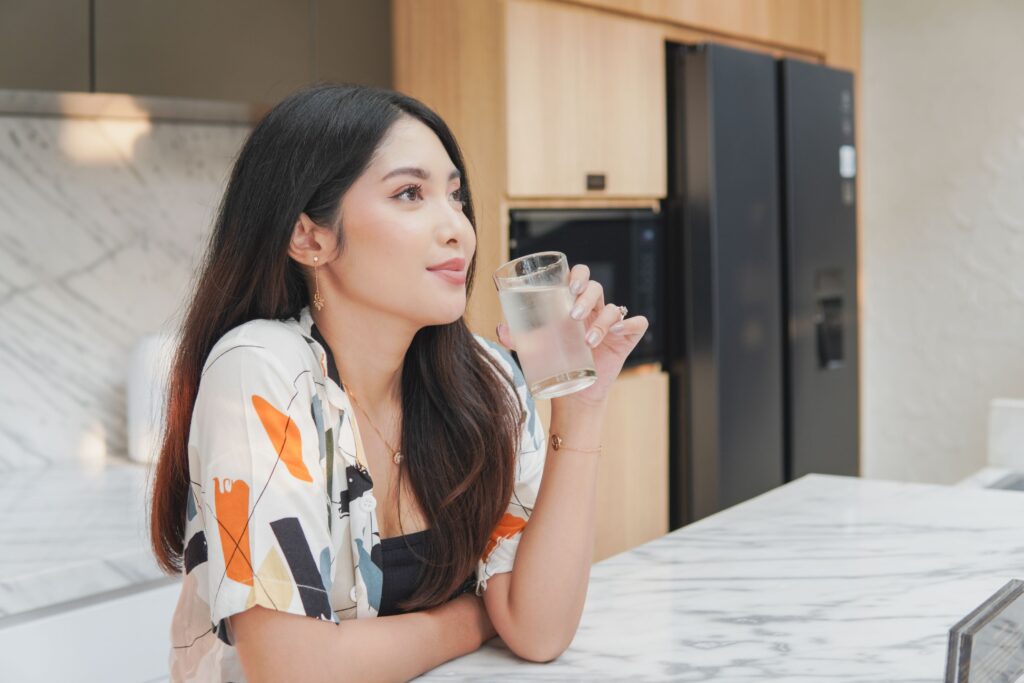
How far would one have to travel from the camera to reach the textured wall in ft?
12.1

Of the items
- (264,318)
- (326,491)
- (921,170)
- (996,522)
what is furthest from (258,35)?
(921,170)

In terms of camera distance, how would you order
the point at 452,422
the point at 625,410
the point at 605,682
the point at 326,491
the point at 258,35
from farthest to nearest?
the point at 625,410 < the point at 258,35 < the point at 452,422 < the point at 326,491 < the point at 605,682

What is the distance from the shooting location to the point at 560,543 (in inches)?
44.6

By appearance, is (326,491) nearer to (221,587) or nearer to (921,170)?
(221,587)

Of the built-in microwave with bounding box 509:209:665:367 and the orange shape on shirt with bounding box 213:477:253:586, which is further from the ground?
the built-in microwave with bounding box 509:209:665:367

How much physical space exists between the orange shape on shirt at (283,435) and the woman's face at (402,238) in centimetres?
20

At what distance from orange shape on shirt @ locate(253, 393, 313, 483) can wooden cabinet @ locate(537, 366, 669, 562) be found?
167 centimetres

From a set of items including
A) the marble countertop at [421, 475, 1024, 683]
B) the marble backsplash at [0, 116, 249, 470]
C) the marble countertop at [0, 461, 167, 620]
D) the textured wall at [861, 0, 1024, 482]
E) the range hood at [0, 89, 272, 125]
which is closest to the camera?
the marble countertop at [421, 475, 1024, 683]

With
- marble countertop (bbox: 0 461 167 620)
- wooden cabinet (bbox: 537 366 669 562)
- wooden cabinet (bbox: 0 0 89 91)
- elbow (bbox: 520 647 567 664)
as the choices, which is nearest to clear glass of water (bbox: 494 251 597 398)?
elbow (bbox: 520 647 567 664)

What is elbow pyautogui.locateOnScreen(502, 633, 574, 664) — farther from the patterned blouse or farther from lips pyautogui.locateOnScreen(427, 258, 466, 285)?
lips pyautogui.locateOnScreen(427, 258, 466, 285)

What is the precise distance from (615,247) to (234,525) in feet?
6.16

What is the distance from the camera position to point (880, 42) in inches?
155

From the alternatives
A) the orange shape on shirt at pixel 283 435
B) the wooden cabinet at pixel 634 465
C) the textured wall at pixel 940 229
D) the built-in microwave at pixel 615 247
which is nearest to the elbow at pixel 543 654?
the orange shape on shirt at pixel 283 435

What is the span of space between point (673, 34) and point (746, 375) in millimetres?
946
